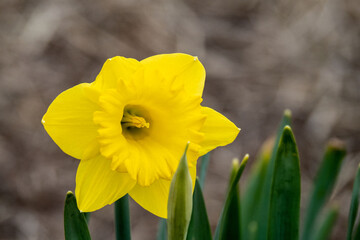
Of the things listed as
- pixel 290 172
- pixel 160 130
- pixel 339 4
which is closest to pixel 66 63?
pixel 339 4

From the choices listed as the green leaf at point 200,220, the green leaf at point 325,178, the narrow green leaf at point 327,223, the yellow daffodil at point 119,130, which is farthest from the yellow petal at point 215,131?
the narrow green leaf at point 327,223

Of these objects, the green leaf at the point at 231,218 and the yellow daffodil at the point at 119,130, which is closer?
the yellow daffodil at the point at 119,130

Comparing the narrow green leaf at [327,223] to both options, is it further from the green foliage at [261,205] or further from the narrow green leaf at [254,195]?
the narrow green leaf at [254,195]

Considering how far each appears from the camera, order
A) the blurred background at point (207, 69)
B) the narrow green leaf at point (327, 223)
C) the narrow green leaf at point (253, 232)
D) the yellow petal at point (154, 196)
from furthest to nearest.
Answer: the blurred background at point (207, 69) → the narrow green leaf at point (327, 223) → the narrow green leaf at point (253, 232) → the yellow petal at point (154, 196)

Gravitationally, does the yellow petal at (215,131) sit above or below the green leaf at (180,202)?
above

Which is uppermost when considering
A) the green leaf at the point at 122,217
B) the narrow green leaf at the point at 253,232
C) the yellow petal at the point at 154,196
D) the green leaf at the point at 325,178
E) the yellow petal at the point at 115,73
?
the yellow petal at the point at 115,73

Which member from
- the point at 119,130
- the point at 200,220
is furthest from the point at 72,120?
the point at 200,220

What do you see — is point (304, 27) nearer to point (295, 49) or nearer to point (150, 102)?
point (295, 49)

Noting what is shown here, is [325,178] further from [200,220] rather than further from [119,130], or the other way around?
[119,130]
